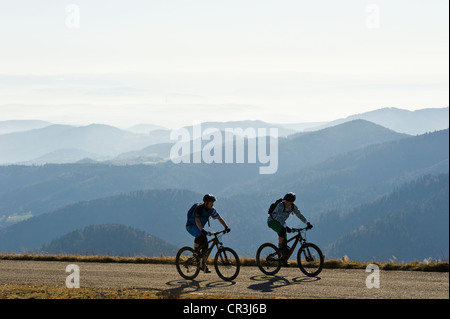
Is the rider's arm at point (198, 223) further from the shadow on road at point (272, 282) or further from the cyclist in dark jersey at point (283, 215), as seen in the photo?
the cyclist in dark jersey at point (283, 215)

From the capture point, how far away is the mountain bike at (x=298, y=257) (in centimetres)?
1848

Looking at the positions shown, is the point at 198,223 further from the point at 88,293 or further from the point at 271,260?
the point at 88,293

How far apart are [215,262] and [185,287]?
5.07ft

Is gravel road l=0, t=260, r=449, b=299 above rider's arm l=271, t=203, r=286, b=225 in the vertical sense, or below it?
below

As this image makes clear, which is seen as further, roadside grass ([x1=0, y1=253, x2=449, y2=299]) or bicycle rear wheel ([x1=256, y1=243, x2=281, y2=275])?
bicycle rear wheel ([x1=256, y1=243, x2=281, y2=275])

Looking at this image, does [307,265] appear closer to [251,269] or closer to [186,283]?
[251,269]

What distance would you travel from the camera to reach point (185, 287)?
664 inches

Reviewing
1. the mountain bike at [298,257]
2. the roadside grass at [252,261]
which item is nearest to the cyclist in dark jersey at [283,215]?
the mountain bike at [298,257]

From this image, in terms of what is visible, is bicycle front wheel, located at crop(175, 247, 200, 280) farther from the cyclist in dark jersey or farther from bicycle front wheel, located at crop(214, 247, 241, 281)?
the cyclist in dark jersey

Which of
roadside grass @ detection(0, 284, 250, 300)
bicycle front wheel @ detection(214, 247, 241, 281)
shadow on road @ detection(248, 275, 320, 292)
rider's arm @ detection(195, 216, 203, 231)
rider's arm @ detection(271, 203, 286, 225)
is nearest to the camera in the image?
roadside grass @ detection(0, 284, 250, 300)

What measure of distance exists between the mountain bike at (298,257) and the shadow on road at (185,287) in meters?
2.11

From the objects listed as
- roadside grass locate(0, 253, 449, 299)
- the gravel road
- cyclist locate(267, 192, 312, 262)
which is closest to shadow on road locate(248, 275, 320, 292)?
the gravel road

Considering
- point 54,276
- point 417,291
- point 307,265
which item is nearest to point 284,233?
point 307,265

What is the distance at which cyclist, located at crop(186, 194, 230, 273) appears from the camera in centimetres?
1780
